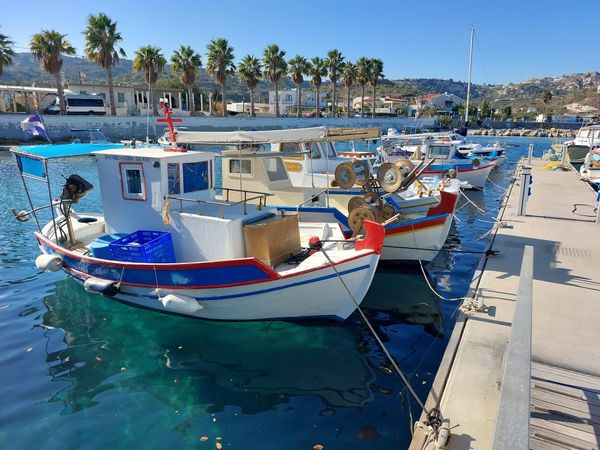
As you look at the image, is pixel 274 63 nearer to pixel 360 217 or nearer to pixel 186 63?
pixel 186 63

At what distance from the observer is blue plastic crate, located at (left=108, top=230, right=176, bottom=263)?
28.3ft

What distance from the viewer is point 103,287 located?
8703 millimetres

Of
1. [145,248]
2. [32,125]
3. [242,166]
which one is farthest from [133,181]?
[242,166]

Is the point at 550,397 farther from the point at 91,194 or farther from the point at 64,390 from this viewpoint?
the point at 91,194

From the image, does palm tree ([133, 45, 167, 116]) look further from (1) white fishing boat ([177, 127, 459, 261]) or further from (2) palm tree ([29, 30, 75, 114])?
(1) white fishing boat ([177, 127, 459, 261])

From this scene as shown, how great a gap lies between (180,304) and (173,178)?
2.94 m

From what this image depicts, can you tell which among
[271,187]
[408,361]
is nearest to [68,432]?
[408,361]

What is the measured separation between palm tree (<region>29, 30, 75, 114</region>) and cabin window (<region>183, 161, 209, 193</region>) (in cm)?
4526

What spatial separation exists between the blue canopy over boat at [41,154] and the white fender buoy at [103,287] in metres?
3.16

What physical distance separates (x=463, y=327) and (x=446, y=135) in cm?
2370

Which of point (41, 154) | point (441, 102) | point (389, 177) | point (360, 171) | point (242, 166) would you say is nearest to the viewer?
point (41, 154)

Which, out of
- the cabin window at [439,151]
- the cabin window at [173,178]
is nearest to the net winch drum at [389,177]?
the cabin window at [173,178]

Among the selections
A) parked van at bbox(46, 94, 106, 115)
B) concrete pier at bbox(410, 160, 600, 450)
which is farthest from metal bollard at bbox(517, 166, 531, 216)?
parked van at bbox(46, 94, 106, 115)

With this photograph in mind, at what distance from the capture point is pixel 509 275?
10133 millimetres
